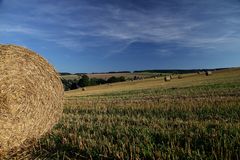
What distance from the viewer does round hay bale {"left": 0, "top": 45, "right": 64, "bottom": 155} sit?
7.92m

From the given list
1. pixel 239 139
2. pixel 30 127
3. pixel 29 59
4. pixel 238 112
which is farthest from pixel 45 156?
pixel 238 112

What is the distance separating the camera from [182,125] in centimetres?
805

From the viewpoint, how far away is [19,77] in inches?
337

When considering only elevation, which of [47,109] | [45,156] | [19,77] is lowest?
[45,156]

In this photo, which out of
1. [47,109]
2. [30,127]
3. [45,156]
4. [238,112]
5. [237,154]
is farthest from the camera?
[238,112]

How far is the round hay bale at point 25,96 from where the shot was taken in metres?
7.92

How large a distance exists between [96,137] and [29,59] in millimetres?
2925

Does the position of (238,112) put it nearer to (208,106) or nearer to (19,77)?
(208,106)

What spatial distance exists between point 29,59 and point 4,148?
2368mm

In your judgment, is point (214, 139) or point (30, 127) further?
point (30, 127)

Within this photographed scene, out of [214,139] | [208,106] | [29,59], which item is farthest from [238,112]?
[29,59]

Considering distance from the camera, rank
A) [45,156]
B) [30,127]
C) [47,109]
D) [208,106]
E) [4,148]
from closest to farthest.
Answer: [45,156] → [4,148] → [30,127] → [47,109] → [208,106]

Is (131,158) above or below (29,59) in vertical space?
below

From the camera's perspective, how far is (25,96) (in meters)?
8.50
